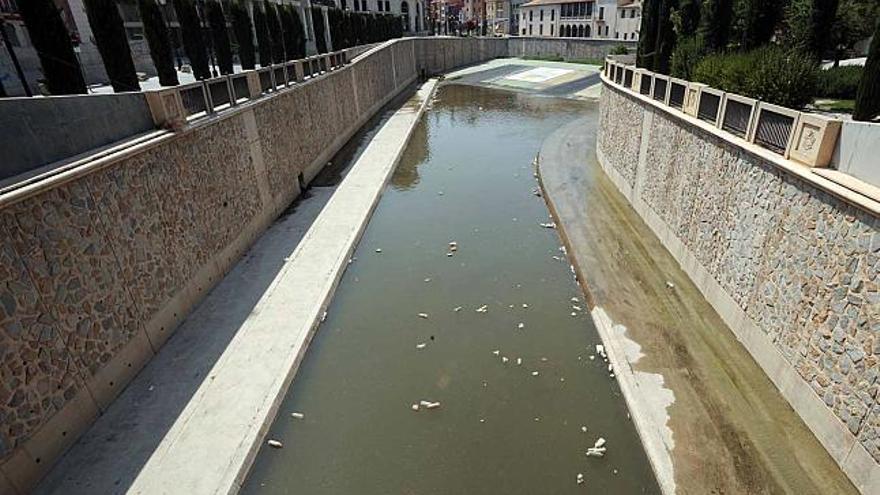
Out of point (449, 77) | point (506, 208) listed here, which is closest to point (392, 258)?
point (506, 208)

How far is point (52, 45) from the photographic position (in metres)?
10.5

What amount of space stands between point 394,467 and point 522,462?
6.15 ft

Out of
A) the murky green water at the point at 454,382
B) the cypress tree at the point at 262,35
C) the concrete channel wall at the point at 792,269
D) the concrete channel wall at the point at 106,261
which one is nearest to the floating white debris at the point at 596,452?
the murky green water at the point at 454,382

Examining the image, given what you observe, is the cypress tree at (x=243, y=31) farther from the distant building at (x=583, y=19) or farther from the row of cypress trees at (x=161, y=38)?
the distant building at (x=583, y=19)

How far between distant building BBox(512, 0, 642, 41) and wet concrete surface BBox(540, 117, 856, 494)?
61106 millimetres

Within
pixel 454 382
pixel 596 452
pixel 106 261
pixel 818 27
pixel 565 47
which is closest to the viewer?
pixel 596 452

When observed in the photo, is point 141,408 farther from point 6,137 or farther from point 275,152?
point 275,152

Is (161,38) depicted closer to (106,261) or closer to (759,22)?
(106,261)

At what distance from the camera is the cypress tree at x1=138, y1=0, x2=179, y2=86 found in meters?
14.8

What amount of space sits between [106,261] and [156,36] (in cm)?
1074

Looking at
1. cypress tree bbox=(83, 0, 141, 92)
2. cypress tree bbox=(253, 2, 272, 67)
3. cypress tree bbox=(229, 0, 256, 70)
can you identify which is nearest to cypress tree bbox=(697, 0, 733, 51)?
cypress tree bbox=(83, 0, 141, 92)

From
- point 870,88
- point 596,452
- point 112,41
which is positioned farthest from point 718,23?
point 112,41

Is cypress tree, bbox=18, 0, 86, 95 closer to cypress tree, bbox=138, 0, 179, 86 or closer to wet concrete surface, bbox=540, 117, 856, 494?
cypress tree, bbox=138, 0, 179, 86

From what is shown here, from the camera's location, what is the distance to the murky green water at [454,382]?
6.71 metres
